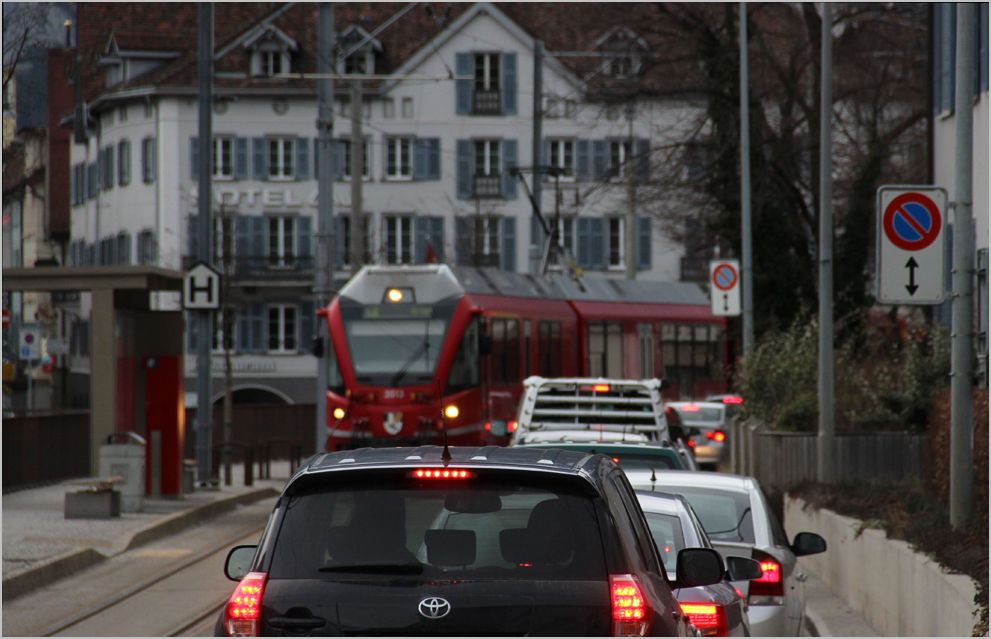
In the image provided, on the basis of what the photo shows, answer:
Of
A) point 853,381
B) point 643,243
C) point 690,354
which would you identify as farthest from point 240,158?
point 853,381

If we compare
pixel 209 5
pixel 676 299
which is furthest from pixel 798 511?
pixel 676 299

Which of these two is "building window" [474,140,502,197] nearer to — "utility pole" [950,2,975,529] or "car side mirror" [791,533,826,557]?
"utility pole" [950,2,975,529]

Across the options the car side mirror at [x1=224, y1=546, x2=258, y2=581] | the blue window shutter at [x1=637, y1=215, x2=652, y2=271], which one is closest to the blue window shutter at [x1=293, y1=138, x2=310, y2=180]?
the blue window shutter at [x1=637, y1=215, x2=652, y2=271]

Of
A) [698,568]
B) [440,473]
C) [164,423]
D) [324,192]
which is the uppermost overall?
[324,192]

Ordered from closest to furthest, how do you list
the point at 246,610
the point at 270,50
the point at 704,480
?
the point at 246,610 → the point at 704,480 → the point at 270,50

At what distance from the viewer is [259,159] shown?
71.8m

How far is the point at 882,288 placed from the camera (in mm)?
15000

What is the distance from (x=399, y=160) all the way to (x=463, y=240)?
4.76m

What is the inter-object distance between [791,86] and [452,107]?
3182cm

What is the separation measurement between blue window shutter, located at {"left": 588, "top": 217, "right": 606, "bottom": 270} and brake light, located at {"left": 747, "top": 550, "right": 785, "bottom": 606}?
60844 mm

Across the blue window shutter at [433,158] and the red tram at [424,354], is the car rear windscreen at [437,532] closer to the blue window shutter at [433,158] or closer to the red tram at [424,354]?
the red tram at [424,354]

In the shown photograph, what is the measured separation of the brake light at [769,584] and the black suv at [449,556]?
4.75 metres

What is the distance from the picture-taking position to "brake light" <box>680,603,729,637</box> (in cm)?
870

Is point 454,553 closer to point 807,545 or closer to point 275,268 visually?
point 807,545
